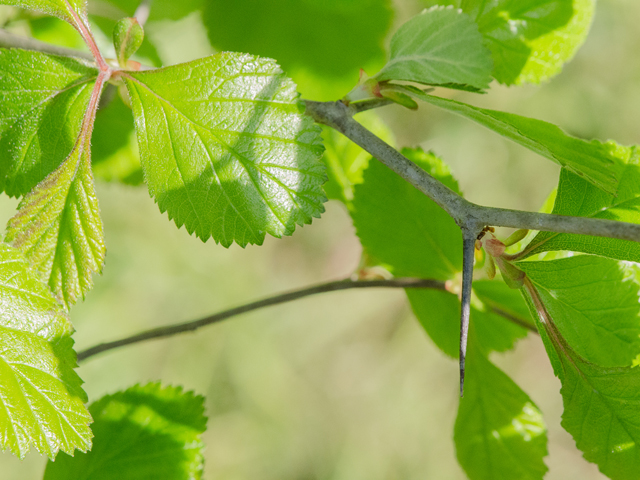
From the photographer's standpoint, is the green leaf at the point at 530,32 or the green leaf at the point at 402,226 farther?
the green leaf at the point at 402,226

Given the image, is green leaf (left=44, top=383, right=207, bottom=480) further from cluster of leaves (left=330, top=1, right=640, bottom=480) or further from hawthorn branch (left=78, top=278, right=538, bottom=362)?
cluster of leaves (left=330, top=1, right=640, bottom=480)

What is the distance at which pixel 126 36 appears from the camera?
58 cm

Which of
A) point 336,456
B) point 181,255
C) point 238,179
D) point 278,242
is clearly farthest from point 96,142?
point 336,456

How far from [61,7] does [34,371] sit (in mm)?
391

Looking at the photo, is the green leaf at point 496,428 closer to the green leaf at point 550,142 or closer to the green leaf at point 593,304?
the green leaf at point 593,304

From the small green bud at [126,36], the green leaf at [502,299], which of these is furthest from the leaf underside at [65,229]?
the green leaf at [502,299]

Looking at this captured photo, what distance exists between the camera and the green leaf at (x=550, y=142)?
19.3 inches

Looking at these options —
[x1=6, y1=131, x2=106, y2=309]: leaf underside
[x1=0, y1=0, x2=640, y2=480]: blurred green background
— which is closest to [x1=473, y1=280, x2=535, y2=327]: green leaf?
[x1=6, y1=131, x2=106, y2=309]: leaf underside

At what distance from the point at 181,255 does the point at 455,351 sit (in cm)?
216

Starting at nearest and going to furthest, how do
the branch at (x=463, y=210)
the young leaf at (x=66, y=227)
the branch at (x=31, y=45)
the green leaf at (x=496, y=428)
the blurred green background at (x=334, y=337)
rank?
1. the branch at (x=463, y=210)
2. the young leaf at (x=66, y=227)
3. the branch at (x=31, y=45)
4. the green leaf at (x=496, y=428)
5. the blurred green background at (x=334, y=337)

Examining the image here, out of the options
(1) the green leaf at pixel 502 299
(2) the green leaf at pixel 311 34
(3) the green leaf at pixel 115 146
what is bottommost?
(1) the green leaf at pixel 502 299

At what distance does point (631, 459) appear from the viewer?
561 millimetres

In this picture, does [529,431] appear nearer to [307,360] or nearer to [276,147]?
[276,147]

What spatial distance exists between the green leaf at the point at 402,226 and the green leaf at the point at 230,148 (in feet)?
0.91
